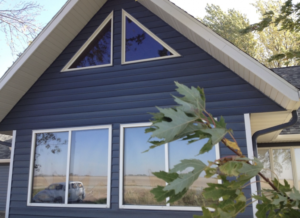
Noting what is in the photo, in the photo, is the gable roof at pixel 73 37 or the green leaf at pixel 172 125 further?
the gable roof at pixel 73 37

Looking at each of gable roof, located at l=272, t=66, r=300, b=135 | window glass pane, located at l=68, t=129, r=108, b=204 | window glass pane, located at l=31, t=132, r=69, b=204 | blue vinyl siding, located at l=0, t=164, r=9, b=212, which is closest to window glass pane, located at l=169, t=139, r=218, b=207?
window glass pane, located at l=68, t=129, r=108, b=204

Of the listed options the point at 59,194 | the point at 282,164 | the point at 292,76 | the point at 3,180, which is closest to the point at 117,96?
the point at 59,194

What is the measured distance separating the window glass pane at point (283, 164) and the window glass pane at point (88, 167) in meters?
5.69

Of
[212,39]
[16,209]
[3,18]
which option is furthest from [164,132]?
[3,18]

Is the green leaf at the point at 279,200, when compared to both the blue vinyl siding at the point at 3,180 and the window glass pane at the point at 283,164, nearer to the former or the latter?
the window glass pane at the point at 283,164

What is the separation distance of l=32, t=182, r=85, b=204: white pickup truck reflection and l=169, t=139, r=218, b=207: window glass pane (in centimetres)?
180

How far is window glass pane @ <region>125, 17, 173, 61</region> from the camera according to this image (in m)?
5.07

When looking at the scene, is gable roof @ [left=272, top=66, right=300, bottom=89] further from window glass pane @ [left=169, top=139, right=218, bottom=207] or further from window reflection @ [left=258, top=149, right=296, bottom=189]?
window glass pane @ [left=169, top=139, right=218, bottom=207]

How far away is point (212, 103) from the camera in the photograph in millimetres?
4430

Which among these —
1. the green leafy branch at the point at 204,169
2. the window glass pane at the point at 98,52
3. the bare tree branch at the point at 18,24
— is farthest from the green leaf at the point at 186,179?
the bare tree branch at the point at 18,24

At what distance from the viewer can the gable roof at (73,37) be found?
3855 mm

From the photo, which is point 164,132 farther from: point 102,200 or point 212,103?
point 102,200

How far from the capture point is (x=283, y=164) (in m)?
7.94

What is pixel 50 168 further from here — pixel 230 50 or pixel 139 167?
pixel 230 50
